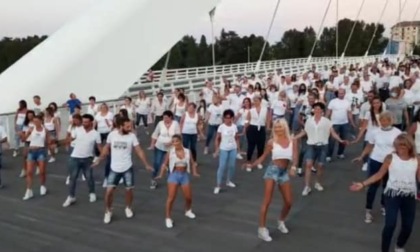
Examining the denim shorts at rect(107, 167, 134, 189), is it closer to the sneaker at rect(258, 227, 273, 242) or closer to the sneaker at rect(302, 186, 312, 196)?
the sneaker at rect(258, 227, 273, 242)

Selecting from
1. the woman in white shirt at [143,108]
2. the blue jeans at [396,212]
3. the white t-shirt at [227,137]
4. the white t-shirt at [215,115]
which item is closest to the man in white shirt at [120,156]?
the white t-shirt at [227,137]

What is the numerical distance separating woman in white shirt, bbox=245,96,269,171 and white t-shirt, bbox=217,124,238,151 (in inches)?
66.0

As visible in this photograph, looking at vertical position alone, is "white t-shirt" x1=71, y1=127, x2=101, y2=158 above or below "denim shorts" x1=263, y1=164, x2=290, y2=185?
above

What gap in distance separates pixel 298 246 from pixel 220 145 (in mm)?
2794

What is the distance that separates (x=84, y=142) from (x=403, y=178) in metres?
4.46

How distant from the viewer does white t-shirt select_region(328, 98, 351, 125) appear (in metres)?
10.6

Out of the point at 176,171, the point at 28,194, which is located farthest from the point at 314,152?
the point at 28,194

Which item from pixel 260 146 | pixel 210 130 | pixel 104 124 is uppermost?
pixel 104 124

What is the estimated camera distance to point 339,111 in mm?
10570

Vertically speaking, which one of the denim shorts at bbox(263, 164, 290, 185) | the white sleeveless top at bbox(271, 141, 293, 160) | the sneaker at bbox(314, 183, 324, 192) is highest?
the white sleeveless top at bbox(271, 141, 293, 160)

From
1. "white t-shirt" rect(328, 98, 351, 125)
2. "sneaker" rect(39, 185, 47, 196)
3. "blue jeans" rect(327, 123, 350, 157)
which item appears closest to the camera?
"sneaker" rect(39, 185, 47, 196)

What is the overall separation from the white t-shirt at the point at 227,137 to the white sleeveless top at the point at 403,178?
3473mm

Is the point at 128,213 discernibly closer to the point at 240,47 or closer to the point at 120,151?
the point at 120,151

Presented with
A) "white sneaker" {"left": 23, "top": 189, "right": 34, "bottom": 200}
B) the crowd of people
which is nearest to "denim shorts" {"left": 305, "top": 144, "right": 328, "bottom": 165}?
the crowd of people
